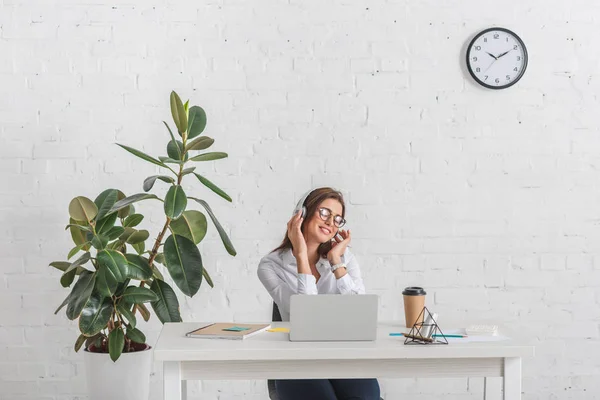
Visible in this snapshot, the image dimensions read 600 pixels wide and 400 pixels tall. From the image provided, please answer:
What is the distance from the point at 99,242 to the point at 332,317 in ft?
4.33

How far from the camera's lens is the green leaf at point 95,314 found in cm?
324

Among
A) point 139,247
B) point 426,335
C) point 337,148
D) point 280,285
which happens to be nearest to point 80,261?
point 139,247

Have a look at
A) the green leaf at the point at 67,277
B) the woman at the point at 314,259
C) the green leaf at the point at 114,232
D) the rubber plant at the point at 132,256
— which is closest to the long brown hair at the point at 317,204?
the woman at the point at 314,259

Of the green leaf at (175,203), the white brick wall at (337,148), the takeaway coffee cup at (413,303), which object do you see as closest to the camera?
the takeaway coffee cup at (413,303)

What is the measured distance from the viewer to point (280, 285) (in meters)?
3.08

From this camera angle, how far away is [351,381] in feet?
9.03

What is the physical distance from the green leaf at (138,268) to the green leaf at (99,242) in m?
0.14

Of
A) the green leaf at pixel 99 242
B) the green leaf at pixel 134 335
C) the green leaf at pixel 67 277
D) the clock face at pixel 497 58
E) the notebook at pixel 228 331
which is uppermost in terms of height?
the clock face at pixel 497 58

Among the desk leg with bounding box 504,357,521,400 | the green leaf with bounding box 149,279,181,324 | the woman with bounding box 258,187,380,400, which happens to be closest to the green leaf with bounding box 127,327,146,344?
the green leaf with bounding box 149,279,181,324

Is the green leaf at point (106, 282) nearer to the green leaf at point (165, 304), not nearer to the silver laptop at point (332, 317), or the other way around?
the green leaf at point (165, 304)

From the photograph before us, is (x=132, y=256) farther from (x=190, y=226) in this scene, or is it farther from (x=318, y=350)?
(x=318, y=350)

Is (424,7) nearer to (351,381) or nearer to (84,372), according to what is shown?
(351,381)

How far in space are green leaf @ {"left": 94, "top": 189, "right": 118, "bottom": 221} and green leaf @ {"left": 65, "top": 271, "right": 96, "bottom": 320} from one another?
0.27 metres

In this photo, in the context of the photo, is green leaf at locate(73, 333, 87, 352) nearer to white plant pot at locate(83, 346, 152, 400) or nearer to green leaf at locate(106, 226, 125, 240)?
white plant pot at locate(83, 346, 152, 400)
